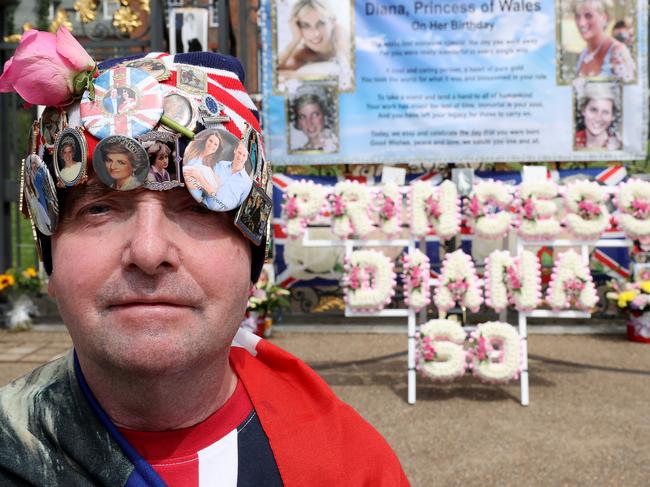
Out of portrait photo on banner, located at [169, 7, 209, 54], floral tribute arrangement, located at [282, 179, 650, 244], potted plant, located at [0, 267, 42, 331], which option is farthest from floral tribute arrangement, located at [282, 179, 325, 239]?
potted plant, located at [0, 267, 42, 331]

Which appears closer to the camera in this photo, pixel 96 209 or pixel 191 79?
pixel 96 209

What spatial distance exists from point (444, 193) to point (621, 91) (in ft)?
9.97

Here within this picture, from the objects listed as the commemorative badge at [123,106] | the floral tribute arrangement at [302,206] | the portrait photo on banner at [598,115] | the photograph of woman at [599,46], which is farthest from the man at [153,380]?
the photograph of woman at [599,46]

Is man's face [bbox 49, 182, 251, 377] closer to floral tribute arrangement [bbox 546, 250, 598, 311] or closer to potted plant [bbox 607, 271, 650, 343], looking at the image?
floral tribute arrangement [bbox 546, 250, 598, 311]

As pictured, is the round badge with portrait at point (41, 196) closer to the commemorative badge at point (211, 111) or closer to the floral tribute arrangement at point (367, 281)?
the commemorative badge at point (211, 111)

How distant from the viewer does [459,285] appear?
5066 mm

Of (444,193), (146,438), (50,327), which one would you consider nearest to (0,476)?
(146,438)

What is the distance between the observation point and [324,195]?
5.36 m

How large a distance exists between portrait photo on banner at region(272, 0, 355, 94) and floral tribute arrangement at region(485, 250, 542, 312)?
278 cm

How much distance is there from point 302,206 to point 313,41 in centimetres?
243

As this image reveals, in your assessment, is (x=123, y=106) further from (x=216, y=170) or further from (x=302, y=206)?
(x=302, y=206)

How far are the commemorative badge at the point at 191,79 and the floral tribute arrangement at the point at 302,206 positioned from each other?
12.7 ft

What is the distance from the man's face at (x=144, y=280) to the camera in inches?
47.1

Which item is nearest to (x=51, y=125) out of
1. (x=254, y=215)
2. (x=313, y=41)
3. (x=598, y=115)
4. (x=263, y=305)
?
(x=254, y=215)
